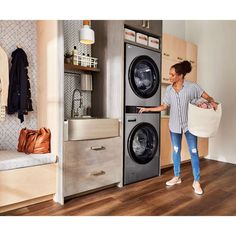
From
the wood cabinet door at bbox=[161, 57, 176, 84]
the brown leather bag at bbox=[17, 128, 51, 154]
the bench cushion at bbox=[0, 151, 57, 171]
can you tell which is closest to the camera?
the bench cushion at bbox=[0, 151, 57, 171]

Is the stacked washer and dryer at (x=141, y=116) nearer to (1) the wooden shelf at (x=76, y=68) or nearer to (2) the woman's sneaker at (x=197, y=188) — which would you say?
(1) the wooden shelf at (x=76, y=68)

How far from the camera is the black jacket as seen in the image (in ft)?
6.79

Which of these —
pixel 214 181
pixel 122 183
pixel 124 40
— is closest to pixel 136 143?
pixel 122 183

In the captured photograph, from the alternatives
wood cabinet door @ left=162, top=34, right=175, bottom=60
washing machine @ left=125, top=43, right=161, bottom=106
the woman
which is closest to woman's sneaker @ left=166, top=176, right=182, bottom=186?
the woman

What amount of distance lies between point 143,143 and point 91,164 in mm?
Answer: 762

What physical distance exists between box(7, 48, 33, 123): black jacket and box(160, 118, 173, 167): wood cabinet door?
5.28 feet

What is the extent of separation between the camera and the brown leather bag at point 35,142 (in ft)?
6.16

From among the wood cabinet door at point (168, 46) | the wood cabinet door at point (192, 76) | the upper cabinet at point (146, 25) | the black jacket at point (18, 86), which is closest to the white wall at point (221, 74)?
the wood cabinet door at point (192, 76)

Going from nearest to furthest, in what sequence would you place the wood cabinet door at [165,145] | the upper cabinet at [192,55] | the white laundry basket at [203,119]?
the white laundry basket at [203,119] → the wood cabinet door at [165,145] → the upper cabinet at [192,55]

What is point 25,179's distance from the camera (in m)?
1.74

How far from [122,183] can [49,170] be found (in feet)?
2.61

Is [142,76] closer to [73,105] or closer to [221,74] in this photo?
[73,105]

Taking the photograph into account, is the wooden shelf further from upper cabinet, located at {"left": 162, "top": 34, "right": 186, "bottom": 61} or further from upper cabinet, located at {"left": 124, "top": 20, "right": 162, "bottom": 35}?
upper cabinet, located at {"left": 162, "top": 34, "right": 186, "bottom": 61}

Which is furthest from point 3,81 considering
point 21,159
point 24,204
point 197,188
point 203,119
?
point 197,188
